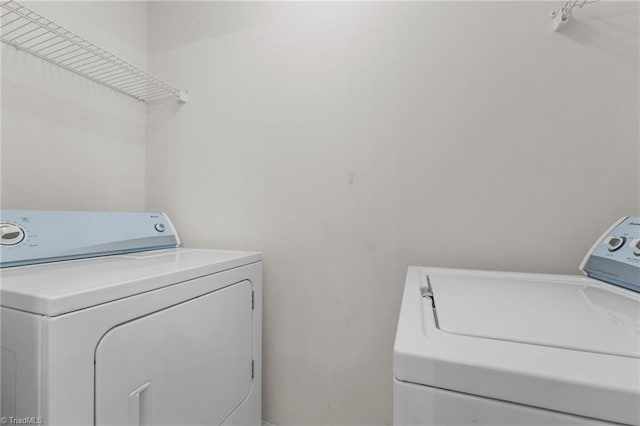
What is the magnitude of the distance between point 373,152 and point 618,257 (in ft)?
2.85

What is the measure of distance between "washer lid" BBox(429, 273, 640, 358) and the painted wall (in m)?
1.61

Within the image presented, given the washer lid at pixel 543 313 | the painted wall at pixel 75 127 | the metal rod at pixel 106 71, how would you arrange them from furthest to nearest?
the metal rod at pixel 106 71 → the painted wall at pixel 75 127 → the washer lid at pixel 543 313

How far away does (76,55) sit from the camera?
1310 millimetres

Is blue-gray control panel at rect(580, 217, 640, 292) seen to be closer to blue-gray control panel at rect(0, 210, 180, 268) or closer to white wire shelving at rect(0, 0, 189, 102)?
blue-gray control panel at rect(0, 210, 180, 268)

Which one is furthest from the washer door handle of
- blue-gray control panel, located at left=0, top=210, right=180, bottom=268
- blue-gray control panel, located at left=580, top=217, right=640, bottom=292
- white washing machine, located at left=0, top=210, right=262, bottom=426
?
blue-gray control panel, located at left=580, top=217, right=640, bottom=292

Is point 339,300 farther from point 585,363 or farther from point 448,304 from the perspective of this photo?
point 585,363

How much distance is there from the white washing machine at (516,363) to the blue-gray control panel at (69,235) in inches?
44.0

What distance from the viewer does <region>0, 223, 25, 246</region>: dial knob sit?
0.87m

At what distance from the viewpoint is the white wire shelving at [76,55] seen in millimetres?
1108

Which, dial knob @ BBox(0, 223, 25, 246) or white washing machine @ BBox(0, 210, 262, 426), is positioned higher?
dial knob @ BBox(0, 223, 25, 246)

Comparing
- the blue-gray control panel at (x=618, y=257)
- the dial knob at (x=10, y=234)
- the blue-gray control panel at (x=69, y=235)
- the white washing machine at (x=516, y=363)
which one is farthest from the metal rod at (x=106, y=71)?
the blue-gray control panel at (x=618, y=257)

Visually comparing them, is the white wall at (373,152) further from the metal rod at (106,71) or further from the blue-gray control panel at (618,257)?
the metal rod at (106,71)

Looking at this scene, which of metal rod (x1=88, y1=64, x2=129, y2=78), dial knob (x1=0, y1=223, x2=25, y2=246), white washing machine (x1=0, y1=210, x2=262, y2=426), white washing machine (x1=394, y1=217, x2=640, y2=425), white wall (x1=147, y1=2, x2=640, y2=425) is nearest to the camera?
white washing machine (x1=394, y1=217, x2=640, y2=425)

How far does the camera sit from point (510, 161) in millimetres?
1108
